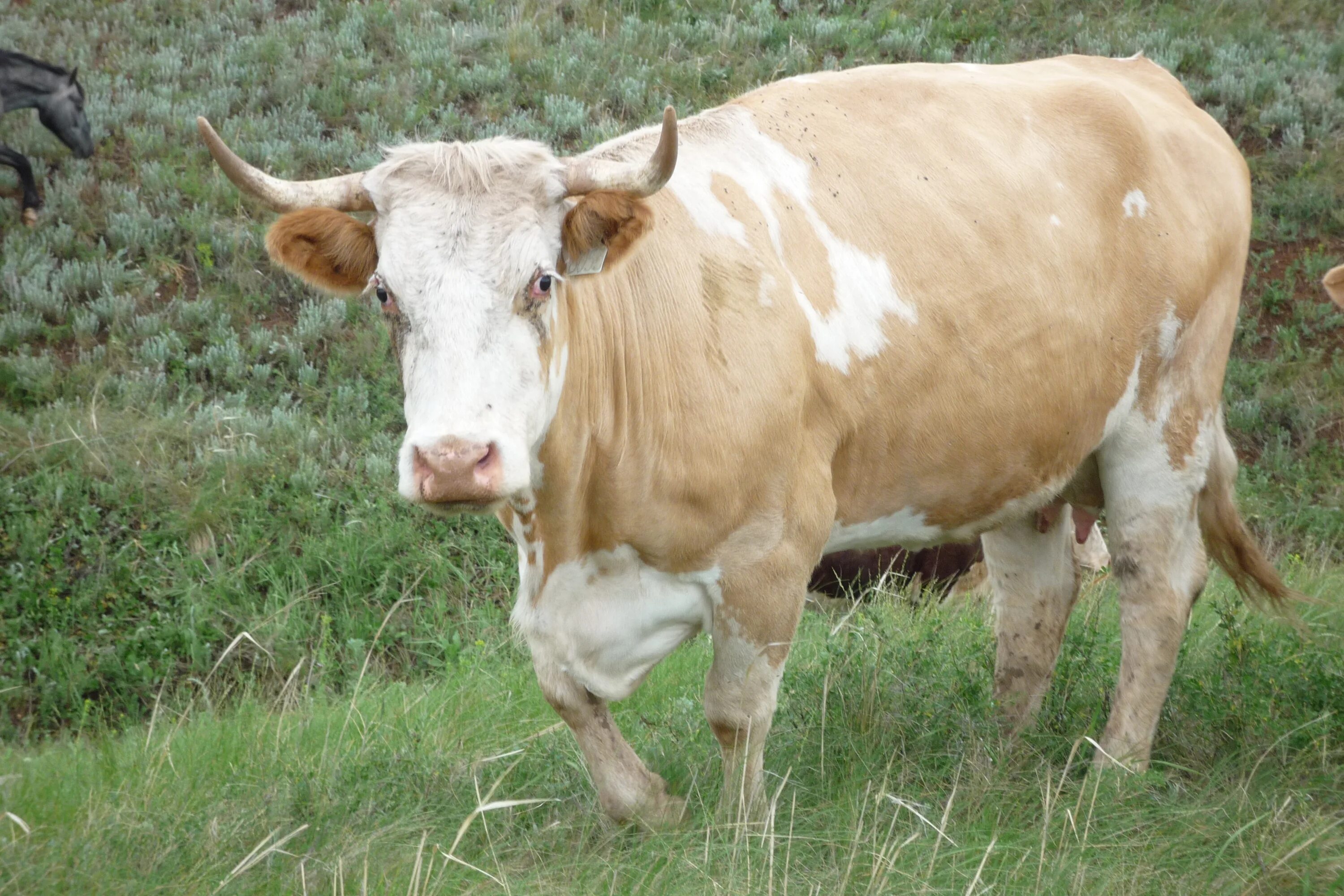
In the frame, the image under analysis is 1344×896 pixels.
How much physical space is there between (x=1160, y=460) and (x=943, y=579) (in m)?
2.82

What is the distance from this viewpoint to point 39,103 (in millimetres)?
11211

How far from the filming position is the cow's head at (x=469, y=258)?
121 inches

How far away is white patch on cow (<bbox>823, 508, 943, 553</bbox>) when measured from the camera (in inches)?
170

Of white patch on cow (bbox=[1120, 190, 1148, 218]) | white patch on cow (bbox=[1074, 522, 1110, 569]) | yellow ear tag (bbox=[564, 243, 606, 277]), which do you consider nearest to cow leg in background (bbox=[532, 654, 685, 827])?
yellow ear tag (bbox=[564, 243, 606, 277])

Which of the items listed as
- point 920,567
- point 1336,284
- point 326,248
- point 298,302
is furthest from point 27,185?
point 1336,284

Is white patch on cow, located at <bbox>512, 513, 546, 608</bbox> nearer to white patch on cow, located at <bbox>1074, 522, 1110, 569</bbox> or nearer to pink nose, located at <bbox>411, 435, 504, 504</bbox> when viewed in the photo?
pink nose, located at <bbox>411, 435, 504, 504</bbox>

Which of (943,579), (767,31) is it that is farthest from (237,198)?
(943,579)

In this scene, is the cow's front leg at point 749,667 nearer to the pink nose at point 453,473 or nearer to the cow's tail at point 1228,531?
the pink nose at point 453,473

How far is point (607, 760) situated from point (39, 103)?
31.8 ft

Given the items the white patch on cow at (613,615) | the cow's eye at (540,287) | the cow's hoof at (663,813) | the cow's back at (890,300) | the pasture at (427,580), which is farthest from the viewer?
the cow's hoof at (663,813)

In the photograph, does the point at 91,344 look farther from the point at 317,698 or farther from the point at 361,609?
the point at 317,698

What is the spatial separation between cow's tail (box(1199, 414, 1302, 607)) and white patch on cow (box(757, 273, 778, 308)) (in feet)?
6.99

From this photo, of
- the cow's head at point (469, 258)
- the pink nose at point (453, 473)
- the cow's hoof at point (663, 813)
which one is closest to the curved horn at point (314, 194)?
the cow's head at point (469, 258)

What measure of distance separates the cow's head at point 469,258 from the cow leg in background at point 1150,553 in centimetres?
240
